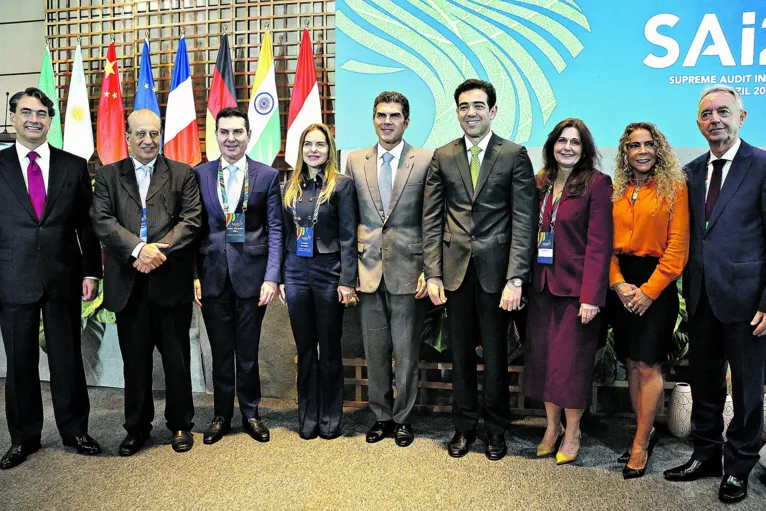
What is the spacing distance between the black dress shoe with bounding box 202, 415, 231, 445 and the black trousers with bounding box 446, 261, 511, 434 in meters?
1.17

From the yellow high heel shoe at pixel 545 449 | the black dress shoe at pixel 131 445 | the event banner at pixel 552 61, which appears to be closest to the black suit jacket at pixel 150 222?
the black dress shoe at pixel 131 445

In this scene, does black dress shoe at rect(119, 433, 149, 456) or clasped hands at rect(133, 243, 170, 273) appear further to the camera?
black dress shoe at rect(119, 433, 149, 456)

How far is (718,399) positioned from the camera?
2264 mm

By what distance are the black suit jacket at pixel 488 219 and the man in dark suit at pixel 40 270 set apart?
166 cm

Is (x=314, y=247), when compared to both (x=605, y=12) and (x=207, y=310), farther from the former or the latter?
(x=605, y=12)

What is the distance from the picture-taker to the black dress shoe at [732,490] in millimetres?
2086

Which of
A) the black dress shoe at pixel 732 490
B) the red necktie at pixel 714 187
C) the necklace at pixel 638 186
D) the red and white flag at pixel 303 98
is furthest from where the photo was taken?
the red and white flag at pixel 303 98

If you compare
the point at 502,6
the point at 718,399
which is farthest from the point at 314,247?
the point at 502,6

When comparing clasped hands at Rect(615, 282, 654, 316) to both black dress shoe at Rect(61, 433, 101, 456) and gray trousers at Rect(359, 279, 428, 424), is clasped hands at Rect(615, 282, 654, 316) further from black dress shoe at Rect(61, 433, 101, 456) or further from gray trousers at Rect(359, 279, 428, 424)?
black dress shoe at Rect(61, 433, 101, 456)

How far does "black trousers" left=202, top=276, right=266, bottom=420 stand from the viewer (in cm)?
266

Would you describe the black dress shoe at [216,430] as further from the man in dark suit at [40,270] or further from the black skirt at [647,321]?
the black skirt at [647,321]

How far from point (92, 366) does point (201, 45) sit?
3.01 m

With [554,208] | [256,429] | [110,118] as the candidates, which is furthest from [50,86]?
[554,208]

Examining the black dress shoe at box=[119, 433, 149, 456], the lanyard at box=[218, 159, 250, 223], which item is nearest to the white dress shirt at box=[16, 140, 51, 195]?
the lanyard at box=[218, 159, 250, 223]
